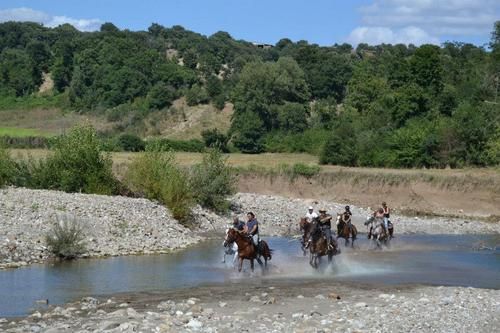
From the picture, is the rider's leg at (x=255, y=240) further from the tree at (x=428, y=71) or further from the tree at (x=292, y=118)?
the tree at (x=292, y=118)

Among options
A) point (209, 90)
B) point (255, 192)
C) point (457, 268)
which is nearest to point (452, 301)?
point (457, 268)

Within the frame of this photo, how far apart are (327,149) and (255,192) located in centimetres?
1198

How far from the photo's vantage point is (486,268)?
130 feet

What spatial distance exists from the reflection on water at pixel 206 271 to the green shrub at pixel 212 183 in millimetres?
10298

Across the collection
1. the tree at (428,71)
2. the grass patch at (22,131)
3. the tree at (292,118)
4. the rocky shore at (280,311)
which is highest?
the tree at (428,71)

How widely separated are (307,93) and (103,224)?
73552mm

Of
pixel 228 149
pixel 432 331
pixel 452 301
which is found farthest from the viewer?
pixel 228 149

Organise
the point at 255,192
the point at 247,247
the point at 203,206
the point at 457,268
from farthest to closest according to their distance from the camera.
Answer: the point at 255,192
the point at 203,206
the point at 457,268
the point at 247,247

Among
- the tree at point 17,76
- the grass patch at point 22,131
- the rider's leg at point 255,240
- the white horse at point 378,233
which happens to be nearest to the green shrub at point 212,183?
the white horse at point 378,233

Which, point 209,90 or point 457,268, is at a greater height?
point 209,90

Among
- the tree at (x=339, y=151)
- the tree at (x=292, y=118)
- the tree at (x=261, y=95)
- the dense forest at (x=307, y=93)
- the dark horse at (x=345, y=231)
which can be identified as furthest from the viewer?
the tree at (x=292, y=118)

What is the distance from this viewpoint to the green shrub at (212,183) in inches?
2223

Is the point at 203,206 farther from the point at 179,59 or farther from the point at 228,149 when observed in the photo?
the point at 179,59

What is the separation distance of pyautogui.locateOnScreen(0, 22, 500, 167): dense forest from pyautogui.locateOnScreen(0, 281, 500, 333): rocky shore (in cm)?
4965
